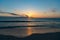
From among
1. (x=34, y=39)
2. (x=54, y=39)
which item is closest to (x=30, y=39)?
(x=34, y=39)

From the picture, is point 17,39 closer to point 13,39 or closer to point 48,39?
point 13,39

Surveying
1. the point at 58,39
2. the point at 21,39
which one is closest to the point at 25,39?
the point at 21,39

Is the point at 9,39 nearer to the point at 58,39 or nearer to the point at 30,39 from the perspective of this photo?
the point at 30,39

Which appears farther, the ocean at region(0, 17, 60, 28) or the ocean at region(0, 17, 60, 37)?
the ocean at region(0, 17, 60, 28)

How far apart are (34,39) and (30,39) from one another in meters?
0.34

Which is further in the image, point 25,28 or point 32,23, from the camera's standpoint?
point 32,23

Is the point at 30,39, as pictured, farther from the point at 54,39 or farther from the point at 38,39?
the point at 54,39

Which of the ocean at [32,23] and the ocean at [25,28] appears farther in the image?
the ocean at [32,23]

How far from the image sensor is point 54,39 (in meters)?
11.9

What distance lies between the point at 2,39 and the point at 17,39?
1.25 metres

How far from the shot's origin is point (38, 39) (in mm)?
12109

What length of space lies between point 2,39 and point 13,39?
0.91 metres

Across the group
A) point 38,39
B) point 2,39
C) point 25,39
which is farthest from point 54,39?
point 2,39

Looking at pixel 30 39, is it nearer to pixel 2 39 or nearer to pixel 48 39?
pixel 48 39
